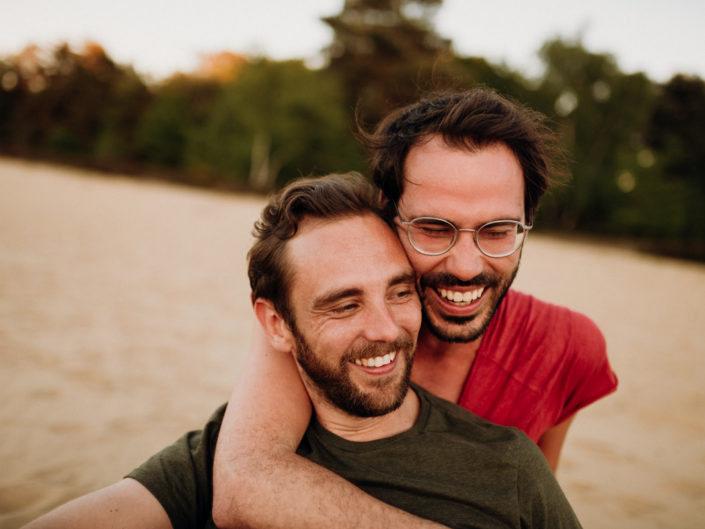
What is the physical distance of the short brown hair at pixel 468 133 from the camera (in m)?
2.34

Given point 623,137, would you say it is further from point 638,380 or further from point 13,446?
point 13,446

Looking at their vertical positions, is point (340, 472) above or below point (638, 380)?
above

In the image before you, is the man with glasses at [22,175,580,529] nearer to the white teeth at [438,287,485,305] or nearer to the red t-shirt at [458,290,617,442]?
the white teeth at [438,287,485,305]

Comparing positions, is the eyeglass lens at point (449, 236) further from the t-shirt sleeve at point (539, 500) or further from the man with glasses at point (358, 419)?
the t-shirt sleeve at point (539, 500)

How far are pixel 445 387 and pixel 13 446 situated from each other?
11.4ft

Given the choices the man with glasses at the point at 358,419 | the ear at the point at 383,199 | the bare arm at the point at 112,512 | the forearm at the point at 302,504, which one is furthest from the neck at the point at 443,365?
the bare arm at the point at 112,512

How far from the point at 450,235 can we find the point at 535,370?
29.0 inches

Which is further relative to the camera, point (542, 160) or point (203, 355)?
point (203, 355)

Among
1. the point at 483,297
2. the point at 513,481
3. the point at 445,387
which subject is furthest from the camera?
the point at 445,387

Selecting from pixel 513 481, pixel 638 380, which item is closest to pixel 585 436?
pixel 638 380

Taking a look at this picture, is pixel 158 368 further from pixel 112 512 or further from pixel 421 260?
pixel 421 260

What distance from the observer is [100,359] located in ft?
19.1

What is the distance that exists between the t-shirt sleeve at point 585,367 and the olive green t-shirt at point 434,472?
659 mm

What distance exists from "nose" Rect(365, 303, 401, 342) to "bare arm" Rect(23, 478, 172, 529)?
3.24ft
